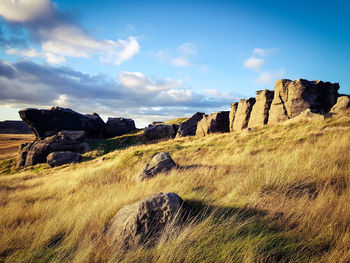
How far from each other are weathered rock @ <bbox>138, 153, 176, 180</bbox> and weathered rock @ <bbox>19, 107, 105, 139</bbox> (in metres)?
27.4

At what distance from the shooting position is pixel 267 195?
11.8 ft

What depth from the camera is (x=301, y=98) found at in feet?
66.8

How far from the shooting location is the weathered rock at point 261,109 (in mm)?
22688

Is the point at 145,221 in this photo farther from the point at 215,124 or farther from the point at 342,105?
the point at 215,124

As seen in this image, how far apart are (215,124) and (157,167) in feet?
66.8

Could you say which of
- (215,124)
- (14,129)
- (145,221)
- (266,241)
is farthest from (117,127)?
(14,129)

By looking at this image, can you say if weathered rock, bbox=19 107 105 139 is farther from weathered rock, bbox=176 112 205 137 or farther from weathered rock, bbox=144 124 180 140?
weathered rock, bbox=176 112 205 137

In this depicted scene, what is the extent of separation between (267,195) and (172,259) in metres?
2.22

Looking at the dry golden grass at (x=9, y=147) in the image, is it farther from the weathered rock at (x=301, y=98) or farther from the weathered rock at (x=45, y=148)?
the weathered rock at (x=301, y=98)

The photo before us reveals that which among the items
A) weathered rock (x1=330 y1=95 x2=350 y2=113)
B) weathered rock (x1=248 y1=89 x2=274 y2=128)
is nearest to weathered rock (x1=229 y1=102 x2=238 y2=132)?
weathered rock (x1=248 y1=89 x2=274 y2=128)

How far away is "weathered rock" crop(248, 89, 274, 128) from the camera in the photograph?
Answer: 74.4 ft

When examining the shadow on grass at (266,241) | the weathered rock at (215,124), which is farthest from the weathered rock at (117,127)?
the shadow on grass at (266,241)

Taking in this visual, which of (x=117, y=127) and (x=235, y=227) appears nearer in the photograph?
(x=235, y=227)

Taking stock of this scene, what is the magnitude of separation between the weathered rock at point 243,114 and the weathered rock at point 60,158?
66.6 feet
